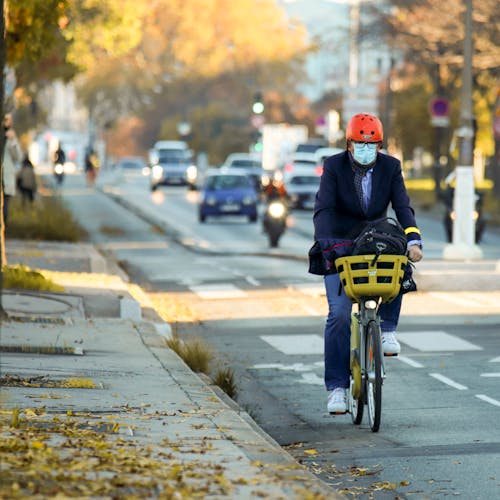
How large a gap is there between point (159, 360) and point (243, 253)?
19436mm

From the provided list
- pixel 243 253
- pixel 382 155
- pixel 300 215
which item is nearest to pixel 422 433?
pixel 382 155

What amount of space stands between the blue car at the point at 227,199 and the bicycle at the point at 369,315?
3635cm

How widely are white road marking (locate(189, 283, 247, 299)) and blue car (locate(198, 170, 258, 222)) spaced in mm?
23222

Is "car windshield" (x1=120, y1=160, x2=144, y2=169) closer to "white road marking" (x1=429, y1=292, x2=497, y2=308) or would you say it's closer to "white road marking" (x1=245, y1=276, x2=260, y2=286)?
"white road marking" (x1=245, y1=276, x2=260, y2=286)

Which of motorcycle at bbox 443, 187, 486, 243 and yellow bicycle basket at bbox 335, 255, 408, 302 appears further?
motorcycle at bbox 443, 187, 486, 243

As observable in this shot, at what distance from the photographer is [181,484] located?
280 inches

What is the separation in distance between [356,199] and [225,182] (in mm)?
38313

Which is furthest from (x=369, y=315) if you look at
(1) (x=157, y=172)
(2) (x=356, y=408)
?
(1) (x=157, y=172)

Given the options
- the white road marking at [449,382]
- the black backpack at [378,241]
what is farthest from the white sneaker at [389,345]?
the white road marking at [449,382]

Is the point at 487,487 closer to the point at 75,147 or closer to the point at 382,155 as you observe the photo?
the point at 382,155

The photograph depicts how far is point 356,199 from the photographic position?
10367 mm

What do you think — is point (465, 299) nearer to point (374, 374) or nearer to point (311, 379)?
point (311, 379)

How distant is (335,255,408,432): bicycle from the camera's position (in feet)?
32.6

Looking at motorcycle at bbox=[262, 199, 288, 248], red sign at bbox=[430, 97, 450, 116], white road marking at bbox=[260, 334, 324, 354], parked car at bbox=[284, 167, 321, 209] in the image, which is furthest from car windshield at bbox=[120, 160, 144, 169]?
white road marking at bbox=[260, 334, 324, 354]
